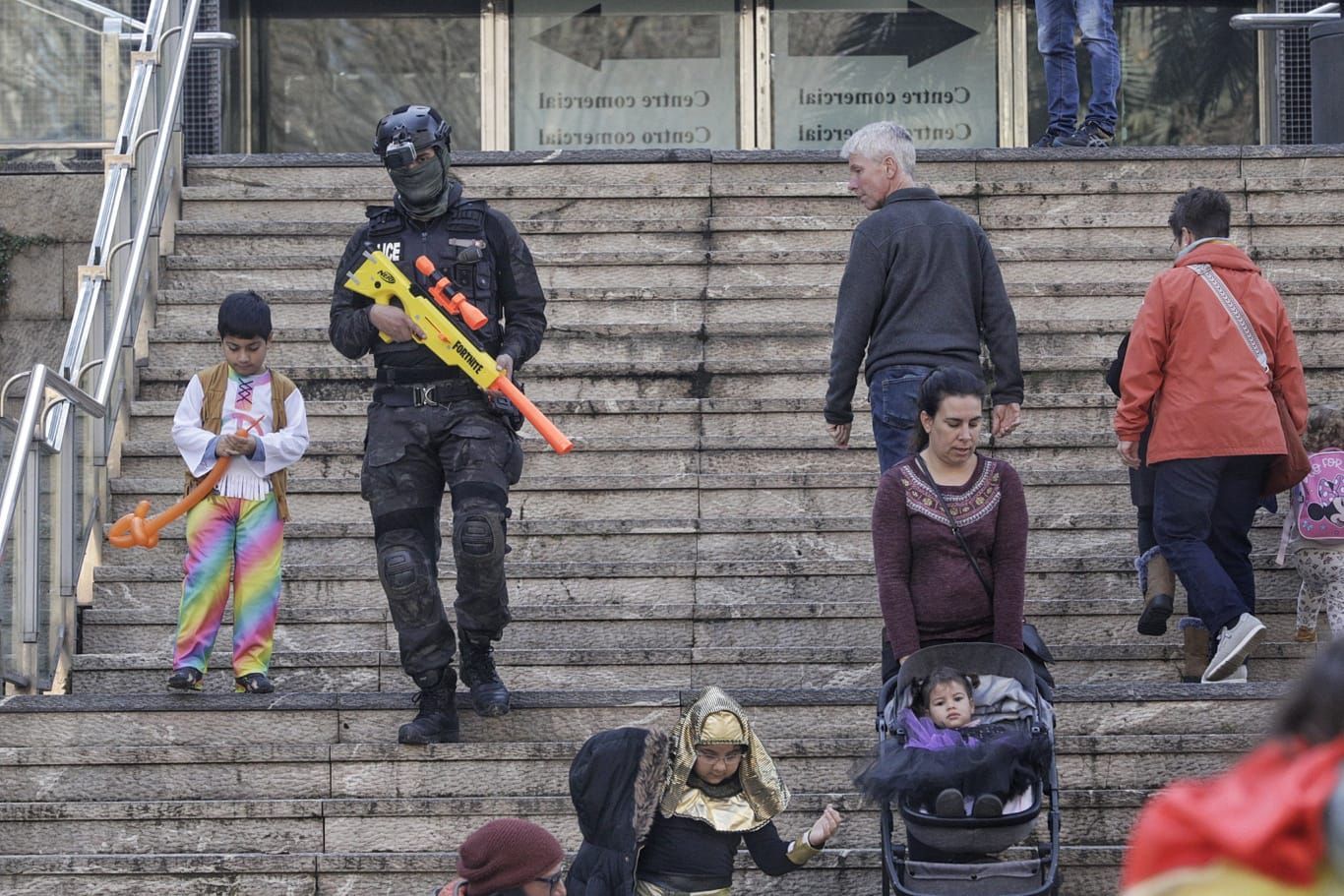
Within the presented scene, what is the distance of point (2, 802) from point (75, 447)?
6.48 feet

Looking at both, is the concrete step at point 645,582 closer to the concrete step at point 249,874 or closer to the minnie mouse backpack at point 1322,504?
the minnie mouse backpack at point 1322,504

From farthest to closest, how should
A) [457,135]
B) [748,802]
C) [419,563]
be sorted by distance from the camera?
[457,135]
[419,563]
[748,802]

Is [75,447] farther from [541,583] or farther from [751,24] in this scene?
[751,24]

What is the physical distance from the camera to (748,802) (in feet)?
20.1

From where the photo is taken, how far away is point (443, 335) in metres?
6.85

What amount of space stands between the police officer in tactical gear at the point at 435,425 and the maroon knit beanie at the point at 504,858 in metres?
1.48

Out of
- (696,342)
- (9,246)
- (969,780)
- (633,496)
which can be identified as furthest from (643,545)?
(9,246)

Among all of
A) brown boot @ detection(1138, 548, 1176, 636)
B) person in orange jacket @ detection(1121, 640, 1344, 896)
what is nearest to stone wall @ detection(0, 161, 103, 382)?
brown boot @ detection(1138, 548, 1176, 636)


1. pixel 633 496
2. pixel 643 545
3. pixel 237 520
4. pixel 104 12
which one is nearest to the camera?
pixel 237 520

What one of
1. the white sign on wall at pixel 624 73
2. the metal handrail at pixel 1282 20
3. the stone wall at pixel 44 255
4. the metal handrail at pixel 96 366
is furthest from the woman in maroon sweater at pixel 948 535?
the white sign on wall at pixel 624 73

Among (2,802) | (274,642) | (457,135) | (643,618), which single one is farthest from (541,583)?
(457,135)

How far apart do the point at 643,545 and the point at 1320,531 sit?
8.59 feet

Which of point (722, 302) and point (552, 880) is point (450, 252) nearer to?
point (552, 880)

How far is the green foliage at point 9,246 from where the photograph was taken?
38.2 ft
